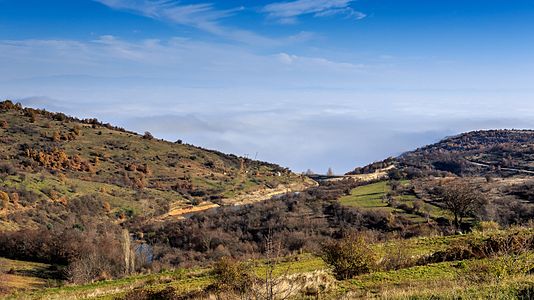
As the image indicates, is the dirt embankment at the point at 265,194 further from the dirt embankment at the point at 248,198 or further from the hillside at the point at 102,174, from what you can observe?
the hillside at the point at 102,174

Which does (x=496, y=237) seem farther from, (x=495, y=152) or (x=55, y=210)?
(x=495, y=152)

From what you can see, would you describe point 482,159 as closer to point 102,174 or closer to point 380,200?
point 380,200

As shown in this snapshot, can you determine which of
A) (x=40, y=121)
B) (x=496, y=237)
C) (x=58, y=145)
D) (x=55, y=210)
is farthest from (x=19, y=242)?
(x=40, y=121)

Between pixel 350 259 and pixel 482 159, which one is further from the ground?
pixel 482 159

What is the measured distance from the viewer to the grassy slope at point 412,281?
11.2 meters

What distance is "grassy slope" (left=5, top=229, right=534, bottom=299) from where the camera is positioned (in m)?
11.2

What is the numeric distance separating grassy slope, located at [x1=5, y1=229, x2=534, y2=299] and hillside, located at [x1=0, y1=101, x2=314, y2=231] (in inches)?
1473

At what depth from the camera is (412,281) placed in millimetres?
16844

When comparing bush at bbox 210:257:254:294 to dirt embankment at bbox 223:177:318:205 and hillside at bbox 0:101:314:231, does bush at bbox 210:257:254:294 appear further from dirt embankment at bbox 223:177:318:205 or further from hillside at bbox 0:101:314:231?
dirt embankment at bbox 223:177:318:205

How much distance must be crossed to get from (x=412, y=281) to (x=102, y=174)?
7935 cm

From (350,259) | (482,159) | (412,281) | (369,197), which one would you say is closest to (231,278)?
(350,259)

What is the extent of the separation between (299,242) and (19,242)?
2852 centimetres

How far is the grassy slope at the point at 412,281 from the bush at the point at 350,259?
70 cm

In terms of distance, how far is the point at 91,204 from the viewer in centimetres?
6981
